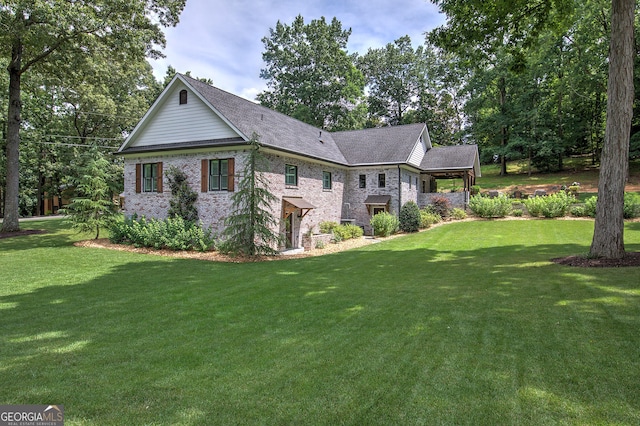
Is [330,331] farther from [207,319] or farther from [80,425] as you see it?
[80,425]

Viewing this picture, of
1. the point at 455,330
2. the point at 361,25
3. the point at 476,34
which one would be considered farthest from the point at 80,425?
the point at 361,25

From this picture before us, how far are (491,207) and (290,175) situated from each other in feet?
44.8

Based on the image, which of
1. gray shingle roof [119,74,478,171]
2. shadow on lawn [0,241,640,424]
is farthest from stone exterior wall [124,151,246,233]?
shadow on lawn [0,241,640,424]

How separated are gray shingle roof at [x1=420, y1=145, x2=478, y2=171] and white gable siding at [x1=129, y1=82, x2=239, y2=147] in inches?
620

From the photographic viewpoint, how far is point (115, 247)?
15273mm

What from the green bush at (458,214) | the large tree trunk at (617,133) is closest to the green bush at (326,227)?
the green bush at (458,214)

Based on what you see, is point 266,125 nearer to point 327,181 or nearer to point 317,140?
point 327,181

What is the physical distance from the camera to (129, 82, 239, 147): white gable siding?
52.2 ft

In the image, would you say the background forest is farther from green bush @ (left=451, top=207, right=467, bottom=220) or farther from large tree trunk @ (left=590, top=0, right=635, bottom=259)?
large tree trunk @ (left=590, top=0, right=635, bottom=259)

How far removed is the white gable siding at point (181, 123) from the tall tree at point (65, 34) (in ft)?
14.2

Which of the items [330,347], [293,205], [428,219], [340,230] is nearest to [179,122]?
[293,205]

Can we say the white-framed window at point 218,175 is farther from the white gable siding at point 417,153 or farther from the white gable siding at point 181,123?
the white gable siding at point 417,153

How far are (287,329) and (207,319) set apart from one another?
1.50 metres
